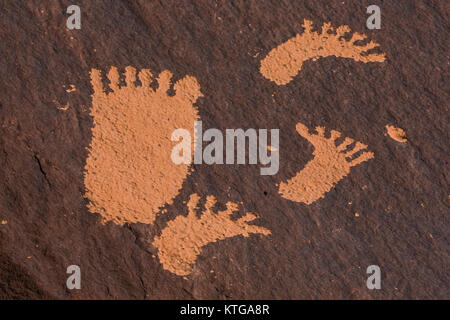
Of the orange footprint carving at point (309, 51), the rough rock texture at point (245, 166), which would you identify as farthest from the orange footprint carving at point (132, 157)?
the orange footprint carving at point (309, 51)

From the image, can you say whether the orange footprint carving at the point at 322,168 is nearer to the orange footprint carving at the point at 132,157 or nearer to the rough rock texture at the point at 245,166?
the rough rock texture at the point at 245,166

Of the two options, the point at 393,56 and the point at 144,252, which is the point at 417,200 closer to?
the point at 393,56

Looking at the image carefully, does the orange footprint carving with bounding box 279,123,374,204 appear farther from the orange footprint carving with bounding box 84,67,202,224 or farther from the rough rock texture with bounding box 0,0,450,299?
the orange footprint carving with bounding box 84,67,202,224

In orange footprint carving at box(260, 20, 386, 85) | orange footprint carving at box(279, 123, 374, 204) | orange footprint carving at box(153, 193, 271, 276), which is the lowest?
orange footprint carving at box(153, 193, 271, 276)

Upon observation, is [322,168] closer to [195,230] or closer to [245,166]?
[245,166]

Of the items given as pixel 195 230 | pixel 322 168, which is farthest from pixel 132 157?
pixel 322 168

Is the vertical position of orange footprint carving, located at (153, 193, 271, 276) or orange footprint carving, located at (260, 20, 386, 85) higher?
orange footprint carving, located at (260, 20, 386, 85)

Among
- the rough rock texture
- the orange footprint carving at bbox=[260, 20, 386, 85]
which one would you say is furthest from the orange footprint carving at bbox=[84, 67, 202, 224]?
the orange footprint carving at bbox=[260, 20, 386, 85]

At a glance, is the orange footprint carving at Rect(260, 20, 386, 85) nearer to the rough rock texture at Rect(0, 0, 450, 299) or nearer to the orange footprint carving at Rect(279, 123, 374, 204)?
Result: the rough rock texture at Rect(0, 0, 450, 299)
